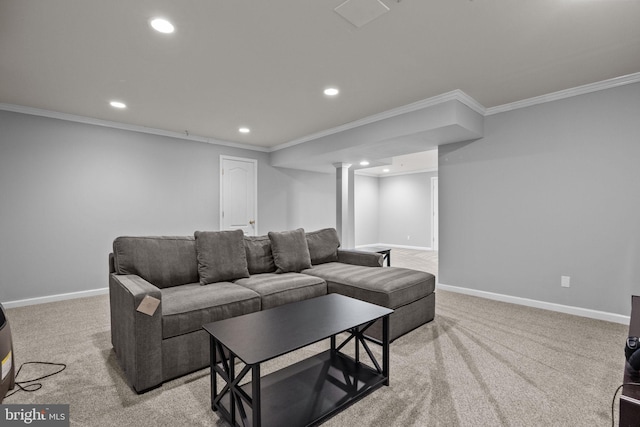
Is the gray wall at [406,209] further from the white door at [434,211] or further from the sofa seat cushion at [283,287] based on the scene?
the sofa seat cushion at [283,287]

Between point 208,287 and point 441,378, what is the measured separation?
1.90 m

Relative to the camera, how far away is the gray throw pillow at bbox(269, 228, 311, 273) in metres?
3.26

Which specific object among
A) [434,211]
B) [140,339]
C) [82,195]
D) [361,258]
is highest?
[82,195]

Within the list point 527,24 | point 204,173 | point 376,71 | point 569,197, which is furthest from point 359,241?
point 527,24

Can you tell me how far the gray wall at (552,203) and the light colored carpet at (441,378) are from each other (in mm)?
543

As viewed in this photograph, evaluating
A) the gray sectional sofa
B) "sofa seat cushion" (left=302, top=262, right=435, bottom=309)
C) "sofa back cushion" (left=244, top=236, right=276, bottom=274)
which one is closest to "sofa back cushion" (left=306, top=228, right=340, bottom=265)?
the gray sectional sofa

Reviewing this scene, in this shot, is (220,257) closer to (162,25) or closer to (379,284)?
(379,284)

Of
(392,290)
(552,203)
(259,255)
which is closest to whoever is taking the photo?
(392,290)

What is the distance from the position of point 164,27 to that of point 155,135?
2.96 m

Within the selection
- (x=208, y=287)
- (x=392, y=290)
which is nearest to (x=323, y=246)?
(x=392, y=290)

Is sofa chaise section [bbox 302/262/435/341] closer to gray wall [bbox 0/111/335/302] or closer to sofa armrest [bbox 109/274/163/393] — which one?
sofa armrest [bbox 109/274/163/393]

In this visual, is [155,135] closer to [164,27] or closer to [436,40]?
[164,27]

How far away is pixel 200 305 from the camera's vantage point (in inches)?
85.7

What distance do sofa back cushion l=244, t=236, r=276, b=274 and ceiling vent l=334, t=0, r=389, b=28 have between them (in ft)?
7.32
